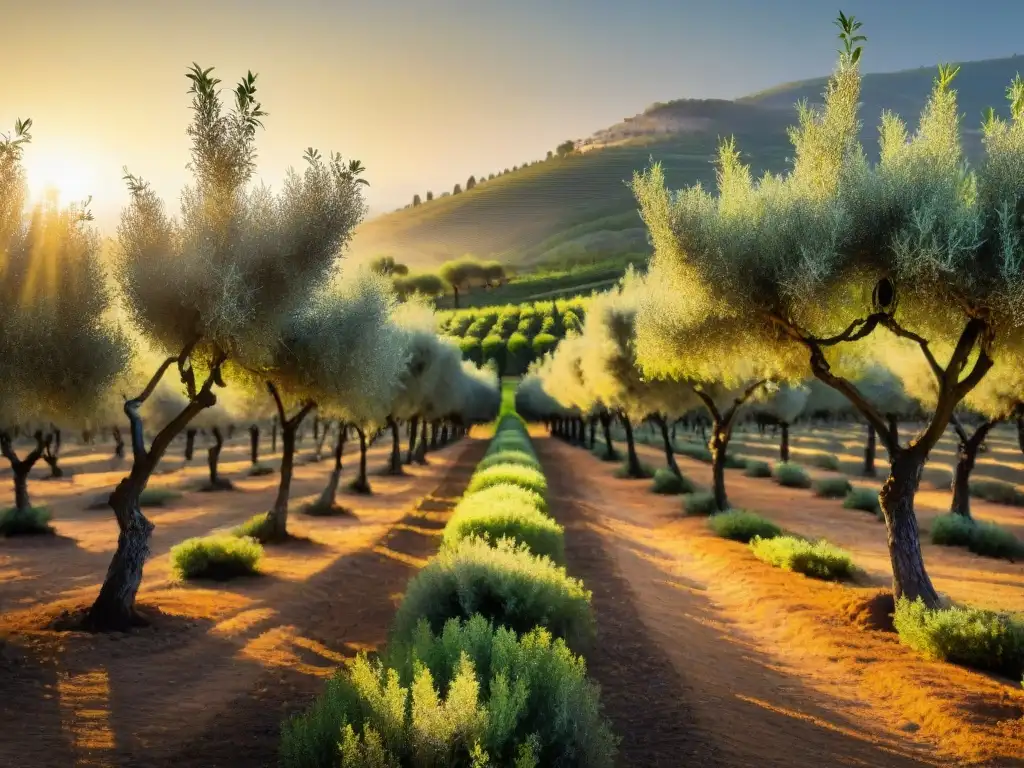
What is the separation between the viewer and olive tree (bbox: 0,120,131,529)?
1088 cm

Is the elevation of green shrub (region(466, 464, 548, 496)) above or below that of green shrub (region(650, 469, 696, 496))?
above

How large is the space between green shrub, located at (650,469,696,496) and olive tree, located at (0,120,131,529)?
2346cm

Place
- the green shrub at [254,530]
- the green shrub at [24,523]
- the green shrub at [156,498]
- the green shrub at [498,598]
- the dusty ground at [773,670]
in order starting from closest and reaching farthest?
the dusty ground at [773,670] < the green shrub at [498,598] < the green shrub at [254,530] < the green shrub at [24,523] < the green shrub at [156,498]

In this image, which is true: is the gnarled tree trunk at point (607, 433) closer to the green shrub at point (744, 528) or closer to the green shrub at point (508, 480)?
the green shrub at point (744, 528)

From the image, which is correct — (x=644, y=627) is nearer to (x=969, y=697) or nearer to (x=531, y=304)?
(x=969, y=697)

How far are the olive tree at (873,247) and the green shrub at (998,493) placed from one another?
84.5 ft

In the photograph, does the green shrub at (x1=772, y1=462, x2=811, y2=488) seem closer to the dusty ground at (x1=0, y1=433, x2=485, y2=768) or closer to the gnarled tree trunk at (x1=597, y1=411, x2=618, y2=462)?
the gnarled tree trunk at (x1=597, y1=411, x2=618, y2=462)

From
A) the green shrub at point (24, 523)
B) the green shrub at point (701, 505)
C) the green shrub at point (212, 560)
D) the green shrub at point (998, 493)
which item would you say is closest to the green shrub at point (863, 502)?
the green shrub at point (701, 505)

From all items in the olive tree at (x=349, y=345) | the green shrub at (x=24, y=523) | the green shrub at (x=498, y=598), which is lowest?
the green shrub at (x=24, y=523)

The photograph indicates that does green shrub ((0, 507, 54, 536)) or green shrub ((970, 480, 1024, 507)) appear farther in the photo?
green shrub ((970, 480, 1024, 507))

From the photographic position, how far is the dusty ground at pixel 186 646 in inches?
276

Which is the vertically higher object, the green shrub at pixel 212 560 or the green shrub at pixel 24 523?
the green shrub at pixel 212 560

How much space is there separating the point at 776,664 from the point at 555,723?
20.6 feet

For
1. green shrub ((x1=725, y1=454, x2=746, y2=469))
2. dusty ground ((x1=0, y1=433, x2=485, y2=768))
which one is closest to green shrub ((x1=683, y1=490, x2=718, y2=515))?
dusty ground ((x1=0, y1=433, x2=485, y2=768))
